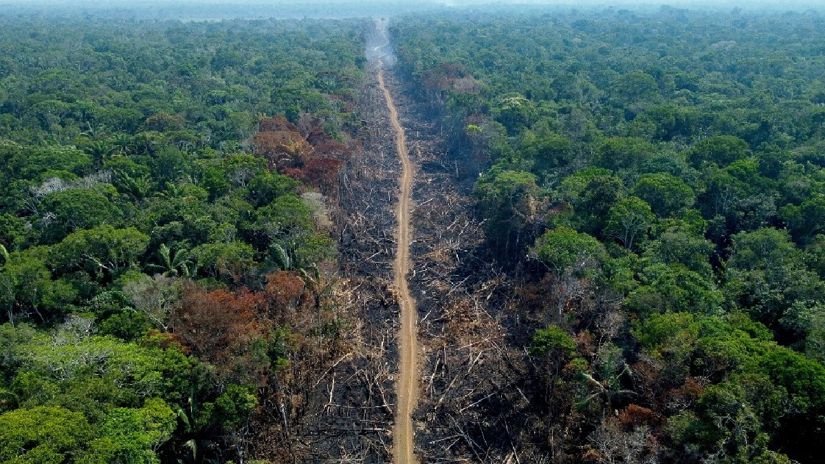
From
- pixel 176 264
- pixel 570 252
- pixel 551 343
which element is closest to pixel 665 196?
pixel 570 252

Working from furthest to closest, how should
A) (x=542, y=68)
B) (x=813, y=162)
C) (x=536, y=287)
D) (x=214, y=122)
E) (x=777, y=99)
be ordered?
(x=542, y=68), (x=777, y=99), (x=214, y=122), (x=813, y=162), (x=536, y=287)

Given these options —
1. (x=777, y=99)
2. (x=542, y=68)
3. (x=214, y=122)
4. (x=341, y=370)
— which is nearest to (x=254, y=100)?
(x=214, y=122)

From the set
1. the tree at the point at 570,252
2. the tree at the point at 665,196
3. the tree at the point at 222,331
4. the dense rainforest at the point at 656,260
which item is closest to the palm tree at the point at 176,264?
the tree at the point at 222,331

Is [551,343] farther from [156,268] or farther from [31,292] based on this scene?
[31,292]

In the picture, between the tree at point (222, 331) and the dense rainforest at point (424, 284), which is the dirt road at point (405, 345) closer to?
the dense rainforest at point (424, 284)

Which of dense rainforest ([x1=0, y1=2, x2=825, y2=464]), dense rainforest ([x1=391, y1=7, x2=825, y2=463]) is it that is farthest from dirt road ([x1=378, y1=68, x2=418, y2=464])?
dense rainforest ([x1=391, y1=7, x2=825, y2=463])

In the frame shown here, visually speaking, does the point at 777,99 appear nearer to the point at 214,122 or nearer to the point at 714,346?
the point at 714,346
